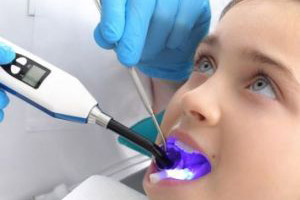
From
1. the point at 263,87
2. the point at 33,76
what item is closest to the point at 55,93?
the point at 33,76

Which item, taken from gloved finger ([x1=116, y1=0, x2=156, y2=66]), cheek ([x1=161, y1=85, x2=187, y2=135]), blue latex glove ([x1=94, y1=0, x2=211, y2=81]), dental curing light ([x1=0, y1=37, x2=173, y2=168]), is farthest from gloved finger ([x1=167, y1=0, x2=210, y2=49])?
dental curing light ([x1=0, y1=37, x2=173, y2=168])

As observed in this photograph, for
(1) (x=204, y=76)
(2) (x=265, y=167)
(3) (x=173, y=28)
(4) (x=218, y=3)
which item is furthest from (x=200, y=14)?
(2) (x=265, y=167)

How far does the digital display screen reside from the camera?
3.06 feet

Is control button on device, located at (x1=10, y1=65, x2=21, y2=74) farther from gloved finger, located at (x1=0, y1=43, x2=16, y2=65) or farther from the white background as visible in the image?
the white background

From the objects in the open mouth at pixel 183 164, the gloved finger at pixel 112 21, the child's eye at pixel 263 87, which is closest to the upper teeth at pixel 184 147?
the open mouth at pixel 183 164

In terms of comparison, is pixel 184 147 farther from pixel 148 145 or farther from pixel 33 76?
pixel 33 76

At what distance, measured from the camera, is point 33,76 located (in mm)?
937

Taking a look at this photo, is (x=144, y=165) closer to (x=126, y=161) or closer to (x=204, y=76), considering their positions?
(x=126, y=161)

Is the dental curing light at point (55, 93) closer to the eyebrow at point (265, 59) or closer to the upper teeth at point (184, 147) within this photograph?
the upper teeth at point (184, 147)

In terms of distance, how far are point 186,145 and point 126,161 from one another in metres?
0.58

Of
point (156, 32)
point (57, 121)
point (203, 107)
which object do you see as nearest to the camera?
point (203, 107)

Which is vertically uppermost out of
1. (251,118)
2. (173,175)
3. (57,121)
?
(251,118)

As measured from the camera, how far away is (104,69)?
4.41 feet

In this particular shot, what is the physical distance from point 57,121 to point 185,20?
448 millimetres
